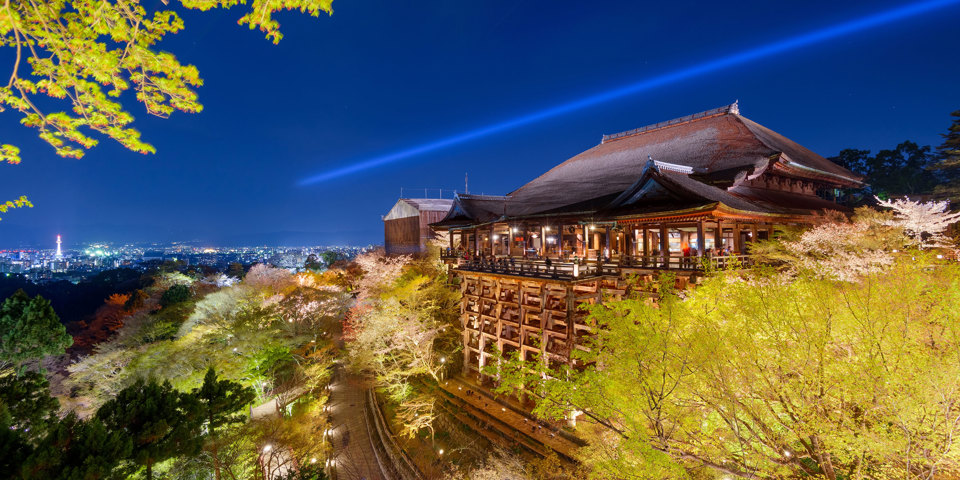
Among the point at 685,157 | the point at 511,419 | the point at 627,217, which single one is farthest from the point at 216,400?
the point at 685,157

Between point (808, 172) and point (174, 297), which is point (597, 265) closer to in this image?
point (808, 172)

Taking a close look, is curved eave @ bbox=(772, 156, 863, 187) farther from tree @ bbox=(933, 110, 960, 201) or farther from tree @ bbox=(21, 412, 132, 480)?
tree @ bbox=(21, 412, 132, 480)

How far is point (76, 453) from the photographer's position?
5695 millimetres

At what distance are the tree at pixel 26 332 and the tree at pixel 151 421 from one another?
2183cm

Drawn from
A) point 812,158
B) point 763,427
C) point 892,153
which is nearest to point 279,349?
point 763,427

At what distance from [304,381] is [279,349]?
236 centimetres

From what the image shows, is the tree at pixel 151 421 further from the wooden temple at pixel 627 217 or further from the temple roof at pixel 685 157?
the temple roof at pixel 685 157

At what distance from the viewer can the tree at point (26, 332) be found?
19781mm

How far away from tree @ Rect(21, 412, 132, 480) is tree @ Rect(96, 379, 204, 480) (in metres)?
0.50

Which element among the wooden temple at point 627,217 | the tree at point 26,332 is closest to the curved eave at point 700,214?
the wooden temple at point 627,217

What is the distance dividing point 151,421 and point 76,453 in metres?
1.43

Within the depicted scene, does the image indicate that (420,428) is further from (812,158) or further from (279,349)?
(812,158)

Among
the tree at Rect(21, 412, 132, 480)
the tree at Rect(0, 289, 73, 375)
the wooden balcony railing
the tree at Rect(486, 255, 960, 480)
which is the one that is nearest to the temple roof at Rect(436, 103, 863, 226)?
the wooden balcony railing

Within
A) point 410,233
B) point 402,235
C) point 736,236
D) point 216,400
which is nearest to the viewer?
point 216,400
